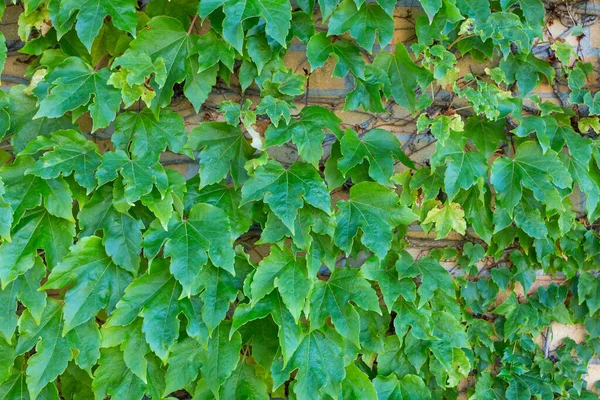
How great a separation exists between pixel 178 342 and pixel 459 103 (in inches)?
53.0

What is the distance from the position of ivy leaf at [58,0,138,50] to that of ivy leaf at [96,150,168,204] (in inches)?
13.3

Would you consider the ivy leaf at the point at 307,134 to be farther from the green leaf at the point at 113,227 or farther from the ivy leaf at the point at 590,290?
the ivy leaf at the point at 590,290

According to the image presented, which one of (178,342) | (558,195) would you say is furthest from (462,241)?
(178,342)

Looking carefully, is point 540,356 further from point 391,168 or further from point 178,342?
point 178,342

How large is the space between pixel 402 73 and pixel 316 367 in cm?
105

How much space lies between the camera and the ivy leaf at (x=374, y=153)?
1.91m

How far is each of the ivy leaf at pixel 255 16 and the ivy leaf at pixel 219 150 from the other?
0.29 meters

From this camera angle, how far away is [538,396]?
2.30 meters

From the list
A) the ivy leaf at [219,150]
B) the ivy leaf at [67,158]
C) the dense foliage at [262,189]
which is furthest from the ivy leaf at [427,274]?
the ivy leaf at [67,158]

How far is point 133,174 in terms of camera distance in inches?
68.2

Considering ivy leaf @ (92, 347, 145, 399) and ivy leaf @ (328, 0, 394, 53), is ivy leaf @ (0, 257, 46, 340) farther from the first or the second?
ivy leaf @ (328, 0, 394, 53)

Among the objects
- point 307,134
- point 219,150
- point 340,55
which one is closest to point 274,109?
point 307,134

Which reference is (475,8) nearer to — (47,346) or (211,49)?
(211,49)

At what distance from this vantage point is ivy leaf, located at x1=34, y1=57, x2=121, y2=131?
173 cm
